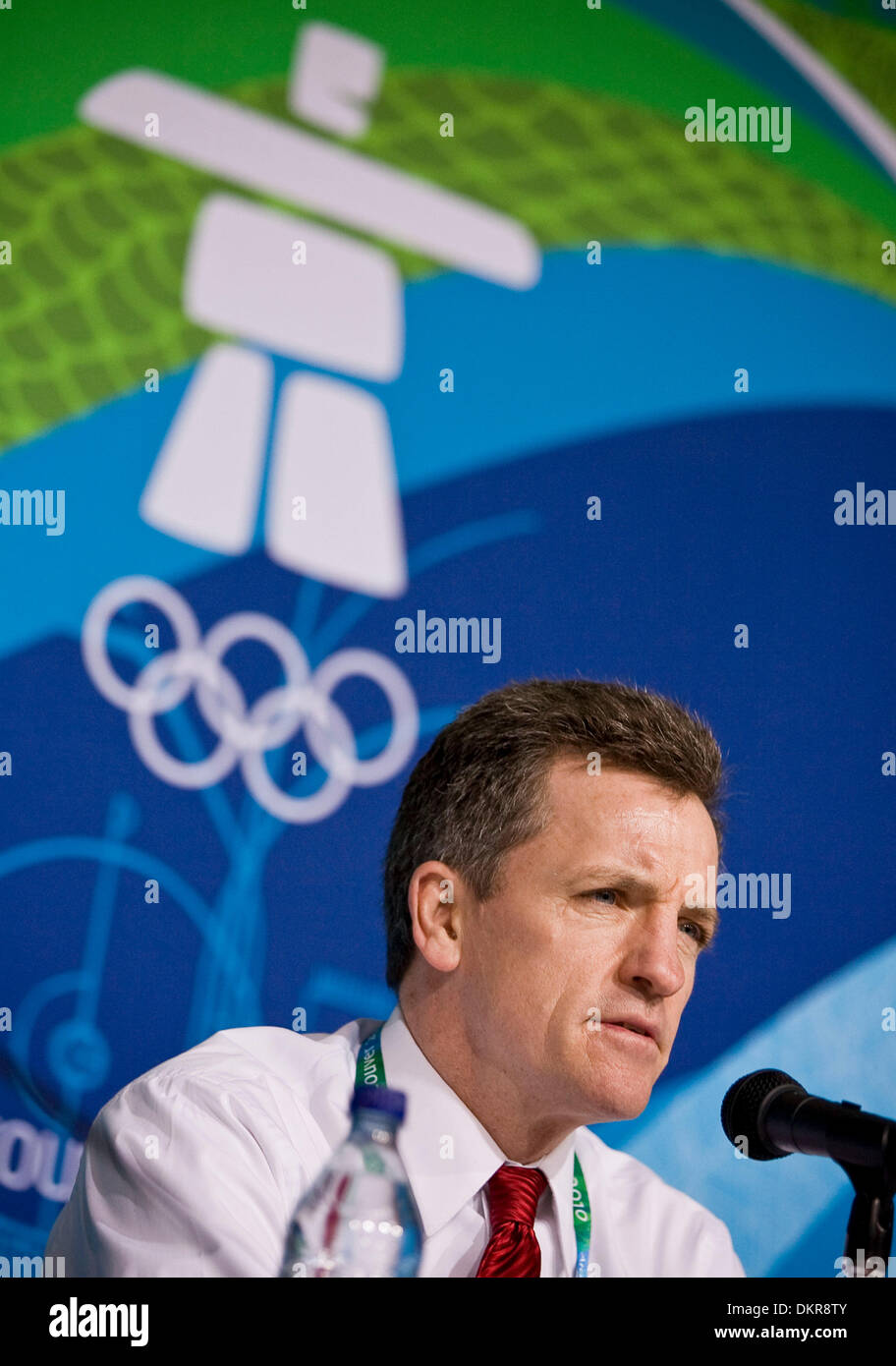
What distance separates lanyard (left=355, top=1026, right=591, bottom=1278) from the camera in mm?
2350

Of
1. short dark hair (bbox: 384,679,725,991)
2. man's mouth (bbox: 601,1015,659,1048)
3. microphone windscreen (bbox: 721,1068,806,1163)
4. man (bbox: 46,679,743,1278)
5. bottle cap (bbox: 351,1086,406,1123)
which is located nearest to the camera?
bottle cap (bbox: 351,1086,406,1123)

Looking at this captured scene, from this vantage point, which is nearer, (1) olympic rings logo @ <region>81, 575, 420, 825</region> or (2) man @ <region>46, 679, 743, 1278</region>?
(2) man @ <region>46, 679, 743, 1278</region>

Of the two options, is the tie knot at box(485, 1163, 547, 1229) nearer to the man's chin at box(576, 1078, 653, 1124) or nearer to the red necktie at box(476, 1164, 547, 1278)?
the red necktie at box(476, 1164, 547, 1278)

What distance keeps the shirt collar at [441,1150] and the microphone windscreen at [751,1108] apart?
21.5 inches

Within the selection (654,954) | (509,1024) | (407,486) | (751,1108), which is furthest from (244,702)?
(751,1108)

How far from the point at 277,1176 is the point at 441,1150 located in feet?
0.98

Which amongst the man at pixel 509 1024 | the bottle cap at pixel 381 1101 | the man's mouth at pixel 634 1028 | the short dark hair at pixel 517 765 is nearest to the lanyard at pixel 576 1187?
the man at pixel 509 1024

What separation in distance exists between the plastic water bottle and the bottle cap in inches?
2.7

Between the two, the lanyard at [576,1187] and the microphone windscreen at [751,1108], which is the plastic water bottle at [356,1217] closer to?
the microphone windscreen at [751,1108]

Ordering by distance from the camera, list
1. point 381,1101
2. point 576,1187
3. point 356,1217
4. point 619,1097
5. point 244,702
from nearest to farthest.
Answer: point 381,1101
point 356,1217
point 619,1097
point 576,1187
point 244,702

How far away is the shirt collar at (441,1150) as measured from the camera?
7.34 feet

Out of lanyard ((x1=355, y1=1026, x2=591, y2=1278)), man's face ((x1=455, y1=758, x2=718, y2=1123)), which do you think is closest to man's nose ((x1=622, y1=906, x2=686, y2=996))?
man's face ((x1=455, y1=758, x2=718, y2=1123))

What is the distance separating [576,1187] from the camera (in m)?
2.42

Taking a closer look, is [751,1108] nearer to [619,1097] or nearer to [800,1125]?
[800,1125]
